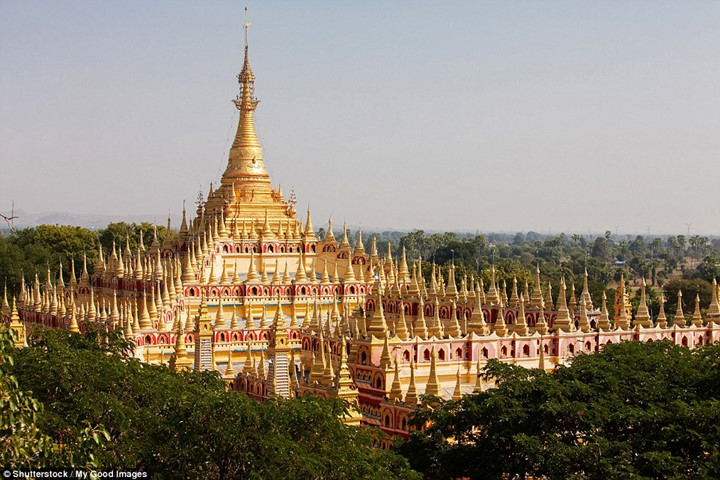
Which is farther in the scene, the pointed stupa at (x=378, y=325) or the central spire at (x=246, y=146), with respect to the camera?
the central spire at (x=246, y=146)

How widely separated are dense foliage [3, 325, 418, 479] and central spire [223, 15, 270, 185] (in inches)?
1369

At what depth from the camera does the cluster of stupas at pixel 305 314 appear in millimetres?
35812

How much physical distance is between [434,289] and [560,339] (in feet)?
30.9

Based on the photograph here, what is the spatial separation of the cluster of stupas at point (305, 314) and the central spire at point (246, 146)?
70 millimetres

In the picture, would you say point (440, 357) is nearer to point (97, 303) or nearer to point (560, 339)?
point (560, 339)

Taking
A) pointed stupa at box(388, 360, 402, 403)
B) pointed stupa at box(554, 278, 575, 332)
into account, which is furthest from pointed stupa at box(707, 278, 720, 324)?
pointed stupa at box(388, 360, 402, 403)

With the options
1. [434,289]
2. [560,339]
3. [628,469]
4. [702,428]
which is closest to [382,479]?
[628,469]

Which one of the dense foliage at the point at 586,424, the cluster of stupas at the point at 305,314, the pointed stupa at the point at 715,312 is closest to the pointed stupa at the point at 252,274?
the cluster of stupas at the point at 305,314

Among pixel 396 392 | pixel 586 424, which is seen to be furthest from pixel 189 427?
pixel 396 392

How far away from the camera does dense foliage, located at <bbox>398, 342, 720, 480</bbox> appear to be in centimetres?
2375

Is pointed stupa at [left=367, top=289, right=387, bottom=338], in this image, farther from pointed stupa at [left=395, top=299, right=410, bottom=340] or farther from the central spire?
the central spire

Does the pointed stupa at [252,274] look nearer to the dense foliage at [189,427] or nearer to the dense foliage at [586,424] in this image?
the dense foliage at [586,424]

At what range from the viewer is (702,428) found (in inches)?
950

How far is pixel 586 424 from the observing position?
25781 mm
